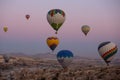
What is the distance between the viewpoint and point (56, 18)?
52875 mm

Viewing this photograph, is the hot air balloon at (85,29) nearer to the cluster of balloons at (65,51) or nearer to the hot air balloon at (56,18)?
the cluster of balloons at (65,51)

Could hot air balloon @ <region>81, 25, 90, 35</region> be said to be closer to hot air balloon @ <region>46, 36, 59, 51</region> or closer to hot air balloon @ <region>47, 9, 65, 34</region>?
hot air balloon @ <region>46, 36, 59, 51</region>

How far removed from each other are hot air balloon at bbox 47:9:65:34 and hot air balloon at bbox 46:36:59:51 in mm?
6131

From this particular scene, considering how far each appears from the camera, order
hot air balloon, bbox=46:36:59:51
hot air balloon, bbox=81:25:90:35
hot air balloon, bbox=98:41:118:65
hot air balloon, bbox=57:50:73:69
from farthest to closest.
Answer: hot air balloon, bbox=81:25:90:35 < hot air balloon, bbox=46:36:59:51 < hot air balloon, bbox=57:50:73:69 < hot air balloon, bbox=98:41:118:65

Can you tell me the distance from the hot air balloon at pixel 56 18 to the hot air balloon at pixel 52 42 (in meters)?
6.13

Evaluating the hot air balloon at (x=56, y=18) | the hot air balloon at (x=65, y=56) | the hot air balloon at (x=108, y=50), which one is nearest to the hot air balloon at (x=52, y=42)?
the hot air balloon at (x=65, y=56)

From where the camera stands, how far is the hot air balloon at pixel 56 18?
2088 inches

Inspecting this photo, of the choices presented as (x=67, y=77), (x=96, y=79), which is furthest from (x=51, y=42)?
(x=96, y=79)

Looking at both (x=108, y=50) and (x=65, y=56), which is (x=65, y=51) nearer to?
(x=65, y=56)

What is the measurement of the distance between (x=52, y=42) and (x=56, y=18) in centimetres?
774

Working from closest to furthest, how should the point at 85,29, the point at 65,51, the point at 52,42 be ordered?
the point at 65,51 → the point at 52,42 → the point at 85,29

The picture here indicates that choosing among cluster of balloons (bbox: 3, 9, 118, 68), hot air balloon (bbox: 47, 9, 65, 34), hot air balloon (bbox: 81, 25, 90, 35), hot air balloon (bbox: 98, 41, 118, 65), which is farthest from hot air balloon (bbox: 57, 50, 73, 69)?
hot air balloon (bbox: 81, 25, 90, 35)

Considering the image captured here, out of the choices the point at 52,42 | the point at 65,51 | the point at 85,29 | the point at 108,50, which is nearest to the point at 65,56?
the point at 65,51

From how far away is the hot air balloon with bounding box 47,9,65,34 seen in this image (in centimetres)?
5303
